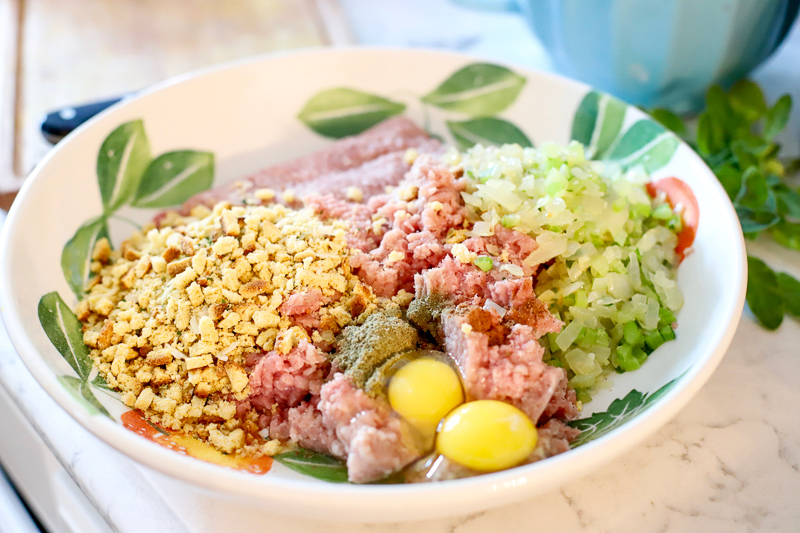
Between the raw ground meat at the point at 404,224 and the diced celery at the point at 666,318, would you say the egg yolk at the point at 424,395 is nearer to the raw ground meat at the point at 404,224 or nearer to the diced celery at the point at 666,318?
the raw ground meat at the point at 404,224

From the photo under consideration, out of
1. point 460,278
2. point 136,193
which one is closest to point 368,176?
point 460,278

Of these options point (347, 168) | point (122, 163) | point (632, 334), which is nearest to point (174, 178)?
point (122, 163)

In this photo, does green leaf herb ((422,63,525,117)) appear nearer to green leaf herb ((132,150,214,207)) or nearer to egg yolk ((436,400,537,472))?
green leaf herb ((132,150,214,207))

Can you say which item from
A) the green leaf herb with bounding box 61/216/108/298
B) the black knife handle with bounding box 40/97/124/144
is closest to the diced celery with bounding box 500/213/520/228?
the green leaf herb with bounding box 61/216/108/298

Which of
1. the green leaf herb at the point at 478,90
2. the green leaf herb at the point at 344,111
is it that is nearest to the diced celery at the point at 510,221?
the green leaf herb at the point at 478,90

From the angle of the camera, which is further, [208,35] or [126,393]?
[208,35]

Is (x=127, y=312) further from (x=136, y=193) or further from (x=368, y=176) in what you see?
(x=368, y=176)
